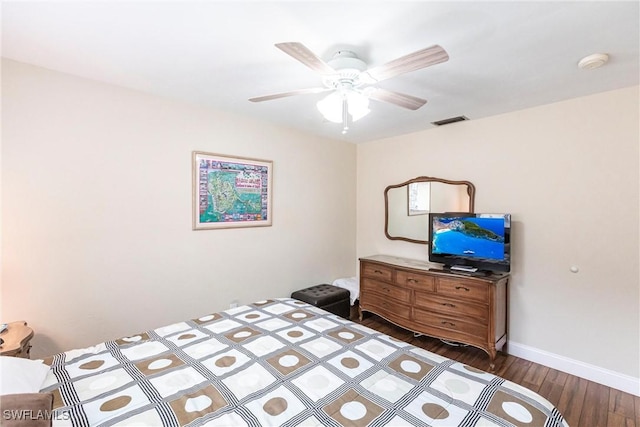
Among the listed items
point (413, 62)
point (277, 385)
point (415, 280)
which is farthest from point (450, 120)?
point (277, 385)

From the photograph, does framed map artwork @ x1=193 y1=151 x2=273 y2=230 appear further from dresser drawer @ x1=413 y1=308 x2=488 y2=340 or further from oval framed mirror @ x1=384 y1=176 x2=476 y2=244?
dresser drawer @ x1=413 y1=308 x2=488 y2=340

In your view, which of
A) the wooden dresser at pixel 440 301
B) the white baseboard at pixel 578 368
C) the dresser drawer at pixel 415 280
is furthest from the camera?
the dresser drawer at pixel 415 280

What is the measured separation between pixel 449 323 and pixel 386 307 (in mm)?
741

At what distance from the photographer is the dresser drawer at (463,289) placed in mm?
2679

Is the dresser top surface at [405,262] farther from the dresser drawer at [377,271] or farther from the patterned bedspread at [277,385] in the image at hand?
the patterned bedspread at [277,385]

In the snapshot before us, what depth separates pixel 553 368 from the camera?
2.68 metres

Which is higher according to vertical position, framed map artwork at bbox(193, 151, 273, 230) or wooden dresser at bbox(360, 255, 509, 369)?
framed map artwork at bbox(193, 151, 273, 230)

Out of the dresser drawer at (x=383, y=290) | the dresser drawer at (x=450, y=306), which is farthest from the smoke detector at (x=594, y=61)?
the dresser drawer at (x=383, y=290)

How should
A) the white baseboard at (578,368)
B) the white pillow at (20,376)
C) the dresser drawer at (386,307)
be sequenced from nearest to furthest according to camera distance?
the white pillow at (20,376)
the white baseboard at (578,368)
the dresser drawer at (386,307)

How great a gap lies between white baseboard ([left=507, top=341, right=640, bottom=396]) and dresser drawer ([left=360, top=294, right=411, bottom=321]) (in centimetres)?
107

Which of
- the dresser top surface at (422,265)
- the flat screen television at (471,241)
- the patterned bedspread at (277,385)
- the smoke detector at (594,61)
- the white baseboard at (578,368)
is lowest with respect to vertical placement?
the white baseboard at (578,368)

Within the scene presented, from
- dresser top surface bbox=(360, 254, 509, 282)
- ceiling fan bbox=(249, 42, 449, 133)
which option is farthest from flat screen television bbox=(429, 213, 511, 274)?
ceiling fan bbox=(249, 42, 449, 133)

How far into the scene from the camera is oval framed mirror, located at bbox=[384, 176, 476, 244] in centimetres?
331

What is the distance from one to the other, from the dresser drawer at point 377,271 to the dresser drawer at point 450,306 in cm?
40
